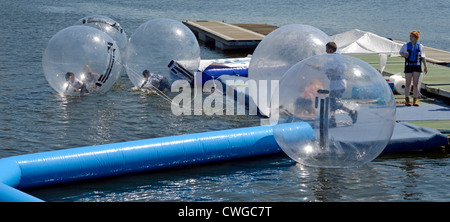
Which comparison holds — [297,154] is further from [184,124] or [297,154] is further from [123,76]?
[123,76]

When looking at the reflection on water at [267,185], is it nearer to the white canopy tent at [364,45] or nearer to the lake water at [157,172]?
the lake water at [157,172]

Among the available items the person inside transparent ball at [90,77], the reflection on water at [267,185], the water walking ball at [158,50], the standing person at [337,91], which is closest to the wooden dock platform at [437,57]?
the water walking ball at [158,50]

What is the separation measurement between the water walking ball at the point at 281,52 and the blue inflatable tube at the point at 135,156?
192 centimetres

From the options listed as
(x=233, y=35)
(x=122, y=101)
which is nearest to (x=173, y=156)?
A: (x=122, y=101)

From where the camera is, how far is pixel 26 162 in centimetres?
955

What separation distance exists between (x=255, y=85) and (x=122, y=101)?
4027 millimetres

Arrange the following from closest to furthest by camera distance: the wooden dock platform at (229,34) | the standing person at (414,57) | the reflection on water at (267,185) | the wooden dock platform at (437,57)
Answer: the reflection on water at (267,185)
the standing person at (414,57)
the wooden dock platform at (437,57)
the wooden dock platform at (229,34)

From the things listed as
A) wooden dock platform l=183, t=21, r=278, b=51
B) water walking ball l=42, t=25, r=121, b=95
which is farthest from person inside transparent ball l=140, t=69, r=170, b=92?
wooden dock platform l=183, t=21, r=278, b=51

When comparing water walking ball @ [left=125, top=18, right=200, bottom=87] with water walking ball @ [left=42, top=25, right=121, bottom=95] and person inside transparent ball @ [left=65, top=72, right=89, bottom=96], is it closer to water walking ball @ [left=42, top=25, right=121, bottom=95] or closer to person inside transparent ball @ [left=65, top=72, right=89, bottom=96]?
water walking ball @ [left=42, top=25, right=121, bottom=95]

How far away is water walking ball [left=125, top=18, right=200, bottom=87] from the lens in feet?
52.7

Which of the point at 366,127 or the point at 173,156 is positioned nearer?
the point at 366,127

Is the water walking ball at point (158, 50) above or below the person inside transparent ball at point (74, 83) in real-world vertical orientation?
above

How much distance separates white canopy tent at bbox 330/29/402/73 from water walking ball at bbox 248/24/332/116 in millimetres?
6821

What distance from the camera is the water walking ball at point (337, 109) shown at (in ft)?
29.3
